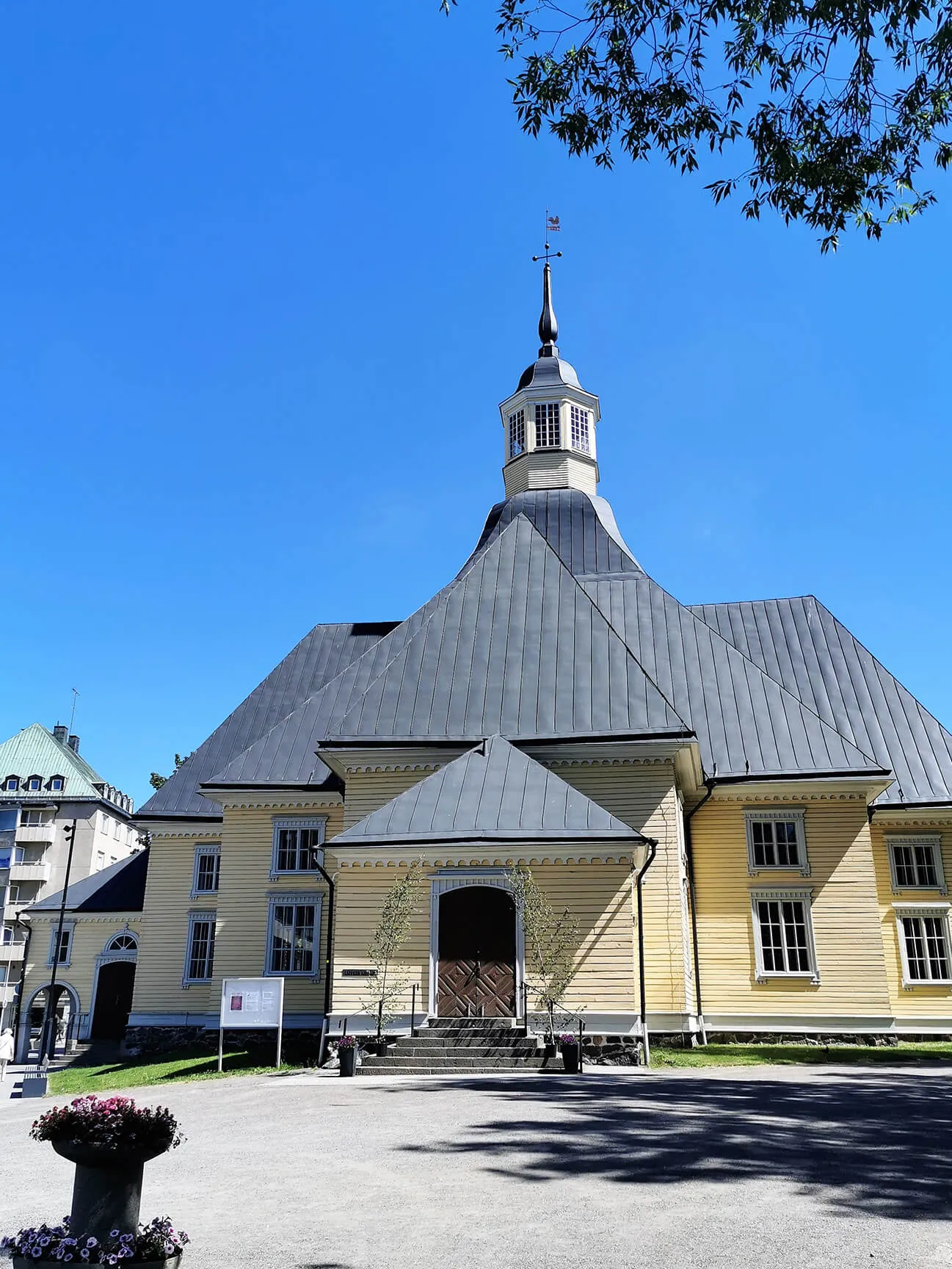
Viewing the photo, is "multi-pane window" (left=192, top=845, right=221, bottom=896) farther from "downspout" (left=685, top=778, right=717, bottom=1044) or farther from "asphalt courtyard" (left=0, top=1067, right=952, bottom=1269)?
"asphalt courtyard" (left=0, top=1067, right=952, bottom=1269)

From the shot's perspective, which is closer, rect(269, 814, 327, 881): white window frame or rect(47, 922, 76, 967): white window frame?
rect(269, 814, 327, 881): white window frame

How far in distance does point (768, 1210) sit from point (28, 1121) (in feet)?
39.3

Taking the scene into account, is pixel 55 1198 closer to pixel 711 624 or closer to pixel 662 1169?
pixel 662 1169

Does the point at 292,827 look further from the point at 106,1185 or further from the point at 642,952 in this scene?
the point at 106,1185

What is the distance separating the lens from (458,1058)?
16.6m

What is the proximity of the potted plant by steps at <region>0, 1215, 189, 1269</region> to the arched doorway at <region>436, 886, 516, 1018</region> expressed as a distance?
523 inches

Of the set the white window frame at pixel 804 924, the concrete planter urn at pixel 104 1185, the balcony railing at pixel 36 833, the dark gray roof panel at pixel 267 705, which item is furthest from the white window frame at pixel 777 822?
the balcony railing at pixel 36 833

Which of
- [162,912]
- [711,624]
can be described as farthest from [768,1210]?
[711,624]

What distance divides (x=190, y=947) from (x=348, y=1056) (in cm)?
1296

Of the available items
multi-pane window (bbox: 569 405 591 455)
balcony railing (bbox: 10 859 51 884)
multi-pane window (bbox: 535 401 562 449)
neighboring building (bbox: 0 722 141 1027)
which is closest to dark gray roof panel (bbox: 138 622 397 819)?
multi-pane window (bbox: 535 401 562 449)

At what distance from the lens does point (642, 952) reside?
20.0m

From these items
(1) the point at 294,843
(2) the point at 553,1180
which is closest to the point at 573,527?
(1) the point at 294,843

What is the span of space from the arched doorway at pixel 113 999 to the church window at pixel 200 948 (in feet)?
20.6

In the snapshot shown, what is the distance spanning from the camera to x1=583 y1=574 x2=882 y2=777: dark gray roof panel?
81.5ft
